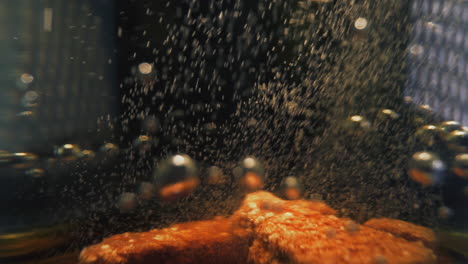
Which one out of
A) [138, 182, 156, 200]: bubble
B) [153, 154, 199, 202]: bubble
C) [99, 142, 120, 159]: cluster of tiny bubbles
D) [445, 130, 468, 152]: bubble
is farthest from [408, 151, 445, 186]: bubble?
[99, 142, 120, 159]: cluster of tiny bubbles

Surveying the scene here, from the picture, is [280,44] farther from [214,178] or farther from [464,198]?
[464,198]

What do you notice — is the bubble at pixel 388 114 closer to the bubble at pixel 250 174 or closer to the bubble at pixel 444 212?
the bubble at pixel 444 212

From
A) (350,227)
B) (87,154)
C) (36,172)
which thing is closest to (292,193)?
(350,227)

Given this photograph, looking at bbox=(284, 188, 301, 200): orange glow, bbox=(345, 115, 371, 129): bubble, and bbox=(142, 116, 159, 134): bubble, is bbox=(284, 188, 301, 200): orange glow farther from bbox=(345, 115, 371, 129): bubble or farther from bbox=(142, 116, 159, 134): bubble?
bbox=(142, 116, 159, 134): bubble

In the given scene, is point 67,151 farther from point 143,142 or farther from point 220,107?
point 220,107

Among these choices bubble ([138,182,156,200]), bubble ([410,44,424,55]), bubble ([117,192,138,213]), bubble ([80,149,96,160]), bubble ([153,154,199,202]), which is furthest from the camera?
bubble ([138,182,156,200])
